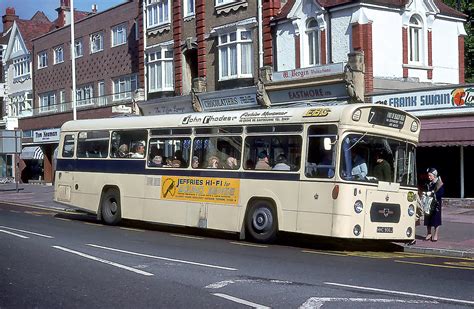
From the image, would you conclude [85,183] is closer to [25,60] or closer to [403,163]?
[403,163]

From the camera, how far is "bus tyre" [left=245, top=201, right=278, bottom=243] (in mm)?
15133

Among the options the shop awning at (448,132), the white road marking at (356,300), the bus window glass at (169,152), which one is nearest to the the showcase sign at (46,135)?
the shop awning at (448,132)

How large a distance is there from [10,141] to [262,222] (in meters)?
29.7

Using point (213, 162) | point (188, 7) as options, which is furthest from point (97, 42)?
point (213, 162)

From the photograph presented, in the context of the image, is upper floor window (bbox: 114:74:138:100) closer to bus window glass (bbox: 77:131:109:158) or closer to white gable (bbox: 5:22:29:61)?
white gable (bbox: 5:22:29:61)

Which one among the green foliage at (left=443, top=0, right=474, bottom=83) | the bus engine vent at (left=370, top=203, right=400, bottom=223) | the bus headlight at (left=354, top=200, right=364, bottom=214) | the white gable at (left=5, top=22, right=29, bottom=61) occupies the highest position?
the white gable at (left=5, top=22, right=29, bottom=61)

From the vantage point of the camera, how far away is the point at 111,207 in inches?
774

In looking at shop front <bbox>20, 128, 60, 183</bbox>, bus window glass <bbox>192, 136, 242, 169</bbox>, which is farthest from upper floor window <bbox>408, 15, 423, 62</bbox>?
shop front <bbox>20, 128, 60, 183</bbox>

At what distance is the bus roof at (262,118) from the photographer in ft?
46.0

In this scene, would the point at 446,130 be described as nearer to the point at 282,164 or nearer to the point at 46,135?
the point at 282,164

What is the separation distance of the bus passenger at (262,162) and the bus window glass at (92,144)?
594cm

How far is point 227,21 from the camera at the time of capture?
3203 cm

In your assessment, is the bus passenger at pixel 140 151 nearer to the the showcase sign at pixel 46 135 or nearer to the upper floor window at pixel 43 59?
the the showcase sign at pixel 46 135

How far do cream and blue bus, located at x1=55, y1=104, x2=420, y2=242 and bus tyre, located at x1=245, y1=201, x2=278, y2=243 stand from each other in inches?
0.9
